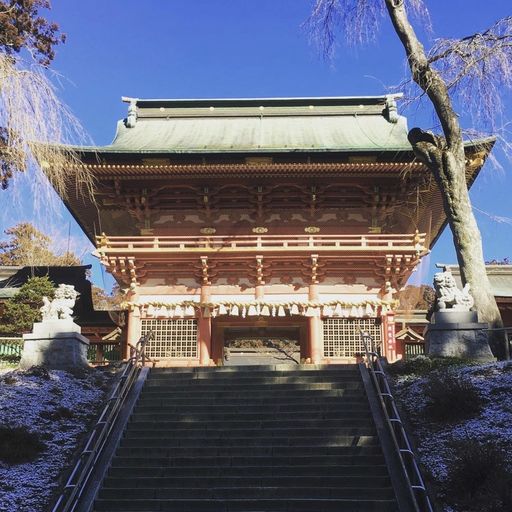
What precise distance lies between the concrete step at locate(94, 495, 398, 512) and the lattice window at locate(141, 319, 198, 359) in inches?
481

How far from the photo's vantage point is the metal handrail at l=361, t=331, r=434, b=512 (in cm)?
721

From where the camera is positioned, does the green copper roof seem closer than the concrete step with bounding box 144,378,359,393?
No

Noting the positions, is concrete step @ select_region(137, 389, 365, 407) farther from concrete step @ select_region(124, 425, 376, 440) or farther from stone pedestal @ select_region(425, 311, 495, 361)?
stone pedestal @ select_region(425, 311, 495, 361)

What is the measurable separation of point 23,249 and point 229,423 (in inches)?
1342

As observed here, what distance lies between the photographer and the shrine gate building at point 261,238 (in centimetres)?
1962

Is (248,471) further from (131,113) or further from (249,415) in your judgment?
(131,113)

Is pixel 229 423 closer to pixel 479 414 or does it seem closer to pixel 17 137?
pixel 479 414

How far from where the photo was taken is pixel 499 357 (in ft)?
41.9

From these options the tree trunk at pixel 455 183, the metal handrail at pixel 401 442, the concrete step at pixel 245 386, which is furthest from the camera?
the tree trunk at pixel 455 183

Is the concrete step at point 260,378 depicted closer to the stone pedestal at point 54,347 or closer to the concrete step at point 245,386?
the concrete step at point 245,386

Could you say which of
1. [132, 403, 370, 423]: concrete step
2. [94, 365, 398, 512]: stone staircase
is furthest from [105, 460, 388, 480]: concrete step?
[132, 403, 370, 423]: concrete step

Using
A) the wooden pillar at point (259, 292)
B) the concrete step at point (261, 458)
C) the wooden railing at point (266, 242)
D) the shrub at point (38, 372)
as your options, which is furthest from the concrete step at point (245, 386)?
the wooden pillar at point (259, 292)

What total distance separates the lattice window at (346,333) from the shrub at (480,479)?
12.5 metres

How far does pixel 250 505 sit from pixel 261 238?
42.7 ft
